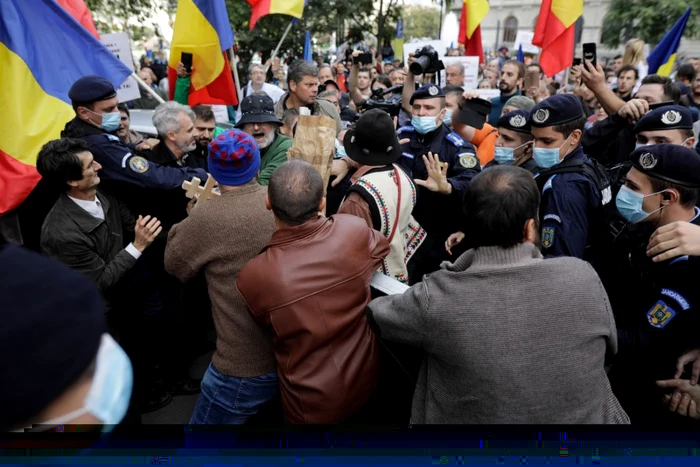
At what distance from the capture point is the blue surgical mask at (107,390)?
97 cm

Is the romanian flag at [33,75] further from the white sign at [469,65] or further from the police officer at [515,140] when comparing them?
the white sign at [469,65]

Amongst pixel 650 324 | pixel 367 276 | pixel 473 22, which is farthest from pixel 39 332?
pixel 473 22

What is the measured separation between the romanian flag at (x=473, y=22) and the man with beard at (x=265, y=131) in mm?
4895

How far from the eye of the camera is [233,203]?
230 cm

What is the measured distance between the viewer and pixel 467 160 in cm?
374

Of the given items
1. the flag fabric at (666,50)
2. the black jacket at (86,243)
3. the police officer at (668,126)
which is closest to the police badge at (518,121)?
the police officer at (668,126)

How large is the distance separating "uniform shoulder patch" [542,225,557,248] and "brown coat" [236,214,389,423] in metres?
0.96

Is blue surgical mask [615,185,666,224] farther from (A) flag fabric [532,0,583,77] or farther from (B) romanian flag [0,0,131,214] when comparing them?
(A) flag fabric [532,0,583,77]

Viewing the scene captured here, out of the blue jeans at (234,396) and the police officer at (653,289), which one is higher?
the police officer at (653,289)

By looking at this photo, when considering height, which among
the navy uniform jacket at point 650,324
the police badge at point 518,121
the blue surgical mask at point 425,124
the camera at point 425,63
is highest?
the camera at point 425,63

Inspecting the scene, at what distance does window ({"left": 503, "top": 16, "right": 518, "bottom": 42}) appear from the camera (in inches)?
1927

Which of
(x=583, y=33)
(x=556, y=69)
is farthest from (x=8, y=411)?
(x=583, y=33)

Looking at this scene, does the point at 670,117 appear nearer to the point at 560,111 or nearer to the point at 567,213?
the point at 560,111

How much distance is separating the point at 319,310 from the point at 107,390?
3.39ft
